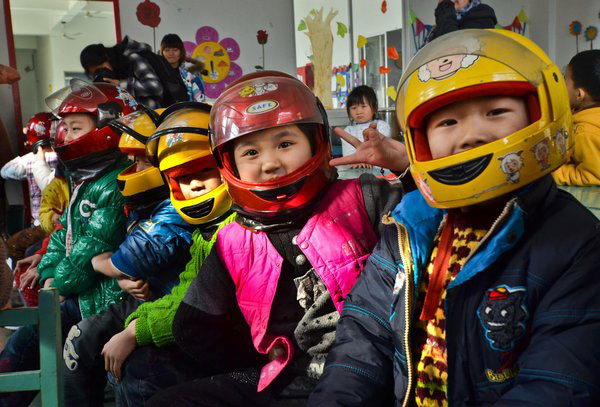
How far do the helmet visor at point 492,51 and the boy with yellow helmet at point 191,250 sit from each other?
0.94m

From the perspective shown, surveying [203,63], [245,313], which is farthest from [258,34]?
[245,313]

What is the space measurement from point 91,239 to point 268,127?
1.20 meters

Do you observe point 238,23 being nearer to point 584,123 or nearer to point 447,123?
point 584,123

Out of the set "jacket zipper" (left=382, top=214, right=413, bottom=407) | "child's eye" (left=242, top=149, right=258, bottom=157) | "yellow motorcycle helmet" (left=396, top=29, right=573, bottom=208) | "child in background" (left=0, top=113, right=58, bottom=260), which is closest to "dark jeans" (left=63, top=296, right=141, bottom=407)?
"child's eye" (left=242, top=149, right=258, bottom=157)

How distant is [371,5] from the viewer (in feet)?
26.4

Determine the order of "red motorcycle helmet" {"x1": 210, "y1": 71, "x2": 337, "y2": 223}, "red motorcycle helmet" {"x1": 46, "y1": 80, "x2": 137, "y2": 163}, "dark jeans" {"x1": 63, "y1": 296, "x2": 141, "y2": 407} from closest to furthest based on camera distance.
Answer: "red motorcycle helmet" {"x1": 210, "y1": 71, "x2": 337, "y2": 223}, "dark jeans" {"x1": 63, "y1": 296, "x2": 141, "y2": 407}, "red motorcycle helmet" {"x1": 46, "y1": 80, "x2": 137, "y2": 163}

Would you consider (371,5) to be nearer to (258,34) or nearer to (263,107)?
(258,34)

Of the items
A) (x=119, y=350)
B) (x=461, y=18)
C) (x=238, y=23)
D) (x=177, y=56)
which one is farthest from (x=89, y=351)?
(x=238, y=23)

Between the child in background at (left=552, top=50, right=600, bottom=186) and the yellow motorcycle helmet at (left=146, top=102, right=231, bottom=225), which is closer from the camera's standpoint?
the yellow motorcycle helmet at (left=146, top=102, right=231, bottom=225)

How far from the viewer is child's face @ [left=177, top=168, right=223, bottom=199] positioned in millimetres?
2031

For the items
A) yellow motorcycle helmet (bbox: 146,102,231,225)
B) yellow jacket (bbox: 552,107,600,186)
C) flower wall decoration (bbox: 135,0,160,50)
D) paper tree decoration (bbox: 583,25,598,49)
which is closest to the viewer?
yellow motorcycle helmet (bbox: 146,102,231,225)

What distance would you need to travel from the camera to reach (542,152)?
1.14 metres

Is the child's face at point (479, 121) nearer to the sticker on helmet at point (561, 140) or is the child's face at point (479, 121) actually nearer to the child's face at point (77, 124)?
the sticker on helmet at point (561, 140)

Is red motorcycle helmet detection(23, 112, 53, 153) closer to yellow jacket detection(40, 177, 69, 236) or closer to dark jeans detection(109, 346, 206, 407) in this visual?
yellow jacket detection(40, 177, 69, 236)
